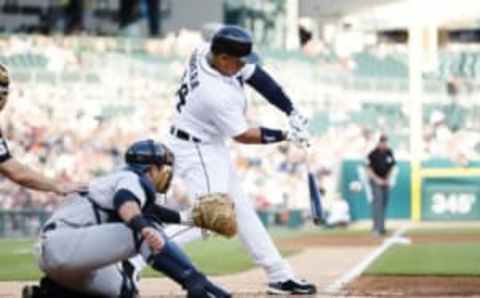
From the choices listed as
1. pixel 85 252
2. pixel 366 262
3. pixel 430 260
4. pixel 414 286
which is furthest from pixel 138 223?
pixel 430 260

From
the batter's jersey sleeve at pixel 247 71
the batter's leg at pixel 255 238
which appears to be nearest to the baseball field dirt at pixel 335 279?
the batter's leg at pixel 255 238

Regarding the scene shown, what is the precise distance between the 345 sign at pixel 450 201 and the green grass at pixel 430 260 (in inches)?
373

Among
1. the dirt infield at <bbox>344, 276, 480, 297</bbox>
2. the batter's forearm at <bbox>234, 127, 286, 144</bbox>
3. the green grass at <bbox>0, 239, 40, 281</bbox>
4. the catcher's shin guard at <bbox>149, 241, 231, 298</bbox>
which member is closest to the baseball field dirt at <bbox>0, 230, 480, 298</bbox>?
the dirt infield at <bbox>344, 276, 480, 297</bbox>

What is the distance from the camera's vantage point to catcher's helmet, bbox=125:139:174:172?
6.09 meters

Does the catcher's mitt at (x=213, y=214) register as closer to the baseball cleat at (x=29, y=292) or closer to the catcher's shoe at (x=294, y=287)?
the baseball cleat at (x=29, y=292)

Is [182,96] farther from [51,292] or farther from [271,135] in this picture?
[51,292]

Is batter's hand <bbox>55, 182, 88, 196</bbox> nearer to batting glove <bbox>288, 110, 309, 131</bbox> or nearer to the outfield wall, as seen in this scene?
batting glove <bbox>288, 110, 309, 131</bbox>

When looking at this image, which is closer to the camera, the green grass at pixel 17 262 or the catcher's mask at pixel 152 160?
the catcher's mask at pixel 152 160

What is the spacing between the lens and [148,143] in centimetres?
618

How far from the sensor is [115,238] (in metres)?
5.92

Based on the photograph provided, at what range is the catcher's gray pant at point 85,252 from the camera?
19.4 ft

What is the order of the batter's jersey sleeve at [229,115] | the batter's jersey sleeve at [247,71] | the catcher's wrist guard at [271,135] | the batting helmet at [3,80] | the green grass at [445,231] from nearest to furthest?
the batting helmet at [3,80] → the batter's jersey sleeve at [229,115] → the catcher's wrist guard at [271,135] → the batter's jersey sleeve at [247,71] → the green grass at [445,231]

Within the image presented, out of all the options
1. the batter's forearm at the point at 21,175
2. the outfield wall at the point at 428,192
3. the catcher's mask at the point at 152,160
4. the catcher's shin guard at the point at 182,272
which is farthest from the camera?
the outfield wall at the point at 428,192

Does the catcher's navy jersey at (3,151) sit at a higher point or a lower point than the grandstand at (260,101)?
higher
